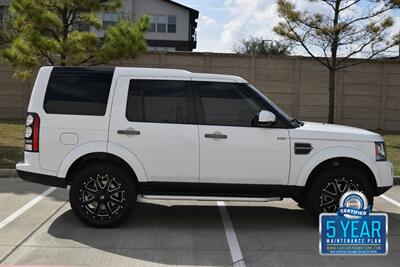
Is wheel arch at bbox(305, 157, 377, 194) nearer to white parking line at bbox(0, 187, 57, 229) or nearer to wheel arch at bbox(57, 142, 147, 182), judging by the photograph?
wheel arch at bbox(57, 142, 147, 182)

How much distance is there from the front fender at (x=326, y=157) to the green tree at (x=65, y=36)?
30.6ft

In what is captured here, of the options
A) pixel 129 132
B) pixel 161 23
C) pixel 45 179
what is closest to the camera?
pixel 129 132

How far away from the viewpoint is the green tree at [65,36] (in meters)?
14.4

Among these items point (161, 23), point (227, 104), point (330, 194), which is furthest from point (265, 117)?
point (161, 23)

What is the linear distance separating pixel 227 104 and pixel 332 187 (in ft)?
5.40

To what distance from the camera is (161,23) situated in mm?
54625

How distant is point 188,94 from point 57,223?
2319 mm

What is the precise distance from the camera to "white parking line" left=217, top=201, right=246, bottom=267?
5391 millimetres

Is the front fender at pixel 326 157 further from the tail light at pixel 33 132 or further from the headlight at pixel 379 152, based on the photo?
the tail light at pixel 33 132

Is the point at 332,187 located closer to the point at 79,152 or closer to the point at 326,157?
the point at 326,157

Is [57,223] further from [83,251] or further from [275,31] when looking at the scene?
[275,31]

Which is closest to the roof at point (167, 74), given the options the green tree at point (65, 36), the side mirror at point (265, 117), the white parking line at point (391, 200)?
the side mirror at point (265, 117)

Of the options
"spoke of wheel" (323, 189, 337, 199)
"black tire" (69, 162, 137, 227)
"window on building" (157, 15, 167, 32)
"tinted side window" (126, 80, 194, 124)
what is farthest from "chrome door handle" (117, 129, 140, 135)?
"window on building" (157, 15, 167, 32)
